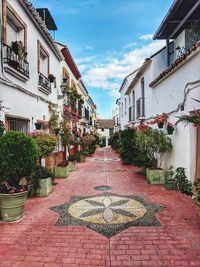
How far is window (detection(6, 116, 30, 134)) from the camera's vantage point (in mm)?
7060

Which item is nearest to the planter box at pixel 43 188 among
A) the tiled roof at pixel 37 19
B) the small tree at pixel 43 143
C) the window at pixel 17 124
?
the small tree at pixel 43 143

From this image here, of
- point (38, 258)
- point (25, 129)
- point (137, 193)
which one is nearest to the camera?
point (38, 258)

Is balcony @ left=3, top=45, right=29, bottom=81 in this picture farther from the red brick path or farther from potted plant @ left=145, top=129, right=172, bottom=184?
potted plant @ left=145, top=129, right=172, bottom=184

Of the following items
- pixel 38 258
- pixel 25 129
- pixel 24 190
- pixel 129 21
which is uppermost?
pixel 129 21

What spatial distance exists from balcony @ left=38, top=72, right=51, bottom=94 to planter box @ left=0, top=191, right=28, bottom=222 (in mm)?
5657

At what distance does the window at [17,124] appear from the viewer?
7060 millimetres

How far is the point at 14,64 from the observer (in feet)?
22.6

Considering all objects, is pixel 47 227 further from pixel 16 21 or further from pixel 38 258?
pixel 16 21

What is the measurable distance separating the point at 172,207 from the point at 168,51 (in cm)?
871

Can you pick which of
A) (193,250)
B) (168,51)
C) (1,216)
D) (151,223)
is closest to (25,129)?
(1,216)

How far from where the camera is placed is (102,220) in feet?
17.2

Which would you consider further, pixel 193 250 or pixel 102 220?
pixel 102 220

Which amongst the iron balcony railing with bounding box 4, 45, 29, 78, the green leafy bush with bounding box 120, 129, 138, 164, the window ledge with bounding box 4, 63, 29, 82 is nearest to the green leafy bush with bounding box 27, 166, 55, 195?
the window ledge with bounding box 4, 63, 29, 82

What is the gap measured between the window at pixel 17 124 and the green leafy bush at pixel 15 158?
1624mm
